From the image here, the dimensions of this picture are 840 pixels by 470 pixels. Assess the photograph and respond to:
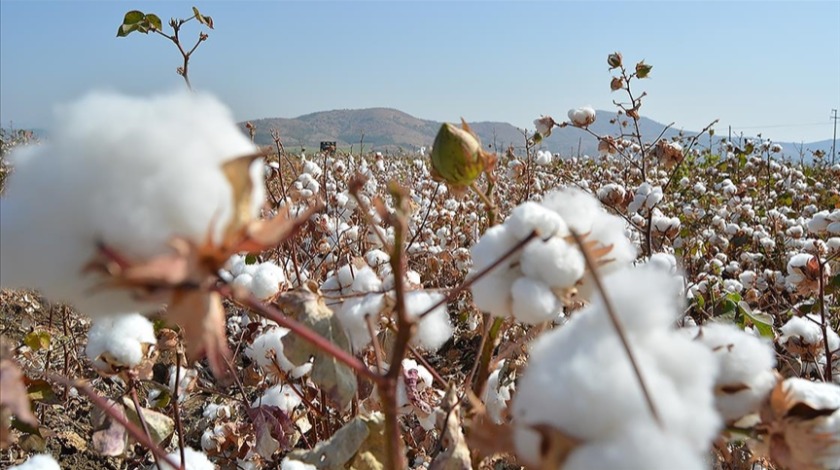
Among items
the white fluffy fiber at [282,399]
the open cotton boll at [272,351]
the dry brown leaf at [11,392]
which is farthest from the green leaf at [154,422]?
the dry brown leaf at [11,392]

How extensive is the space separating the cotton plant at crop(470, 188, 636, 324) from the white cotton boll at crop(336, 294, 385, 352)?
255 mm

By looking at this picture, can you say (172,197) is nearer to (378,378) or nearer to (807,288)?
(378,378)

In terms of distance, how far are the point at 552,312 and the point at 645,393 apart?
261 millimetres

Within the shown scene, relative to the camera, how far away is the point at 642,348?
0.51m

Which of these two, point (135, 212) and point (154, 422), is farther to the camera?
point (154, 422)

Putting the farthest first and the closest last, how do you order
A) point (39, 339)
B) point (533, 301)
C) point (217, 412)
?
point (217, 412) → point (39, 339) → point (533, 301)

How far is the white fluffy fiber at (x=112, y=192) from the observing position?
0.51m

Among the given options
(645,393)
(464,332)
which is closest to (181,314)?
(645,393)

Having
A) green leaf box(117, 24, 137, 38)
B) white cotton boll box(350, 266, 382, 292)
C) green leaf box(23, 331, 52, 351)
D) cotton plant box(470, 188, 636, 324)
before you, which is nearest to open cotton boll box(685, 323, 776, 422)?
cotton plant box(470, 188, 636, 324)

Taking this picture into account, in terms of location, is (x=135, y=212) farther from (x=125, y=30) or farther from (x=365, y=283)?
(x=125, y=30)

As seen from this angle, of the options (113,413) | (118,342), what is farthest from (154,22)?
(113,413)

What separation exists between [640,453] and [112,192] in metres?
0.43

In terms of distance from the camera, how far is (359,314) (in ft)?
3.27

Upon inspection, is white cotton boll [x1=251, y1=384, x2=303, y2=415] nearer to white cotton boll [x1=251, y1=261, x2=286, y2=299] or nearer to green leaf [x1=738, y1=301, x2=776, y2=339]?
white cotton boll [x1=251, y1=261, x2=286, y2=299]
